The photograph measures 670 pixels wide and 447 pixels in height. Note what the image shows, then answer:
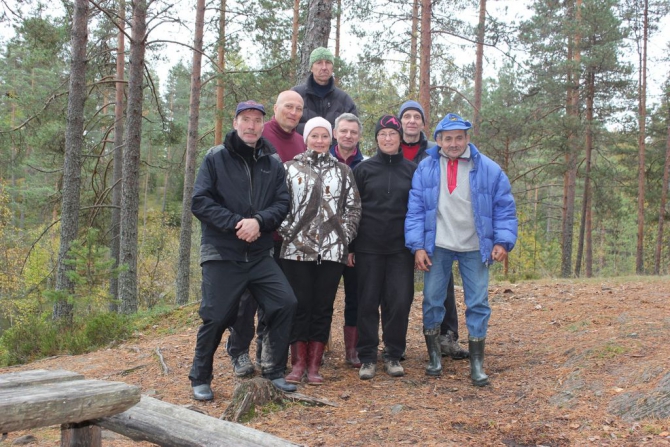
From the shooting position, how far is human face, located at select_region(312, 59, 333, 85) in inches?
214

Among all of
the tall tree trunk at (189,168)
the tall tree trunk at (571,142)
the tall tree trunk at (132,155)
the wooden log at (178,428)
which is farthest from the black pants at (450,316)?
the tall tree trunk at (571,142)

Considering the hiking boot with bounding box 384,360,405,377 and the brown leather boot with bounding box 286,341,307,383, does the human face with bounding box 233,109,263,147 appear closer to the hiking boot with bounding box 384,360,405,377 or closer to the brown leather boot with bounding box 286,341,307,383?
the brown leather boot with bounding box 286,341,307,383

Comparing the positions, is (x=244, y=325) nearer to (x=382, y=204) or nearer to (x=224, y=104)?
(x=382, y=204)

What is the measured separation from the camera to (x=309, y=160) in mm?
4793

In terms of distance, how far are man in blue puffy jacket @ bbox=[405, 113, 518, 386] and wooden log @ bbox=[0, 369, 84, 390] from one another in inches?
112

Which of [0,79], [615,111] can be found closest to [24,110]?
[615,111]

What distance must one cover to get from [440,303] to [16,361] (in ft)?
21.9

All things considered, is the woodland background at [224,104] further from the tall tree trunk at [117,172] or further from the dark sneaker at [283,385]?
the dark sneaker at [283,385]

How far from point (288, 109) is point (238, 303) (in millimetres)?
1801

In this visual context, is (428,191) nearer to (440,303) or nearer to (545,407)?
(440,303)

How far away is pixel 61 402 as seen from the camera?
9.04 feet

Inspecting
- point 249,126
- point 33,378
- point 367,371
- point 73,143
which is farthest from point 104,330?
point 33,378

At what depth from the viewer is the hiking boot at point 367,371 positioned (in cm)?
498

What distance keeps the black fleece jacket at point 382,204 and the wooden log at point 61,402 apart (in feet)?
8.16
